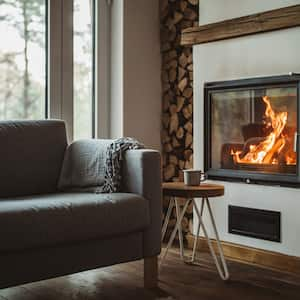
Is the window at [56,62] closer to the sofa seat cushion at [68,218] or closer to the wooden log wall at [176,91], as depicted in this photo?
the wooden log wall at [176,91]

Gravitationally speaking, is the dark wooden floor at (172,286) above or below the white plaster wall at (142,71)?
below

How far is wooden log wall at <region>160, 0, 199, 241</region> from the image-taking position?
403 cm

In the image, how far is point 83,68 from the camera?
4035 millimetres

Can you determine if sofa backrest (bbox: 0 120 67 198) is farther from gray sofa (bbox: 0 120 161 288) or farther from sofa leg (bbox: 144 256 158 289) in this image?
sofa leg (bbox: 144 256 158 289)

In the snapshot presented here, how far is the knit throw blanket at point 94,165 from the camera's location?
297 centimetres

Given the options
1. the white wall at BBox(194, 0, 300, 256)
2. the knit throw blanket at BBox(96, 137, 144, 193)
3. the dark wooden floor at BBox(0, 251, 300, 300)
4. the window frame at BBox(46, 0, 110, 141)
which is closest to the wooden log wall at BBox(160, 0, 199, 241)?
the white wall at BBox(194, 0, 300, 256)

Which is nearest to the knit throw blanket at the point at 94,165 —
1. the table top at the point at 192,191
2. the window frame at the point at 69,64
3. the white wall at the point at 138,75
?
the table top at the point at 192,191

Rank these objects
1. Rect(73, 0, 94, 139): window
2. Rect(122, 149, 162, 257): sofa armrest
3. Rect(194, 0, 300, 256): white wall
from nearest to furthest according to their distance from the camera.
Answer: Rect(122, 149, 162, 257): sofa armrest < Rect(194, 0, 300, 256): white wall < Rect(73, 0, 94, 139): window

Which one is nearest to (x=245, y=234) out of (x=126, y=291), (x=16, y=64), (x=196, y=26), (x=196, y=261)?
(x=196, y=261)

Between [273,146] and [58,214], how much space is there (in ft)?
5.04

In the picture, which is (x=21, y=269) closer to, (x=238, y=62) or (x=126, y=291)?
(x=126, y=291)

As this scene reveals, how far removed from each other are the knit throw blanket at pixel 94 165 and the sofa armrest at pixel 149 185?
0.09 metres

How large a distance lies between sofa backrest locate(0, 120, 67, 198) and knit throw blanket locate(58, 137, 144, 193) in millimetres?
71

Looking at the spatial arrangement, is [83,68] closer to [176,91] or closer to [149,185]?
[176,91]
